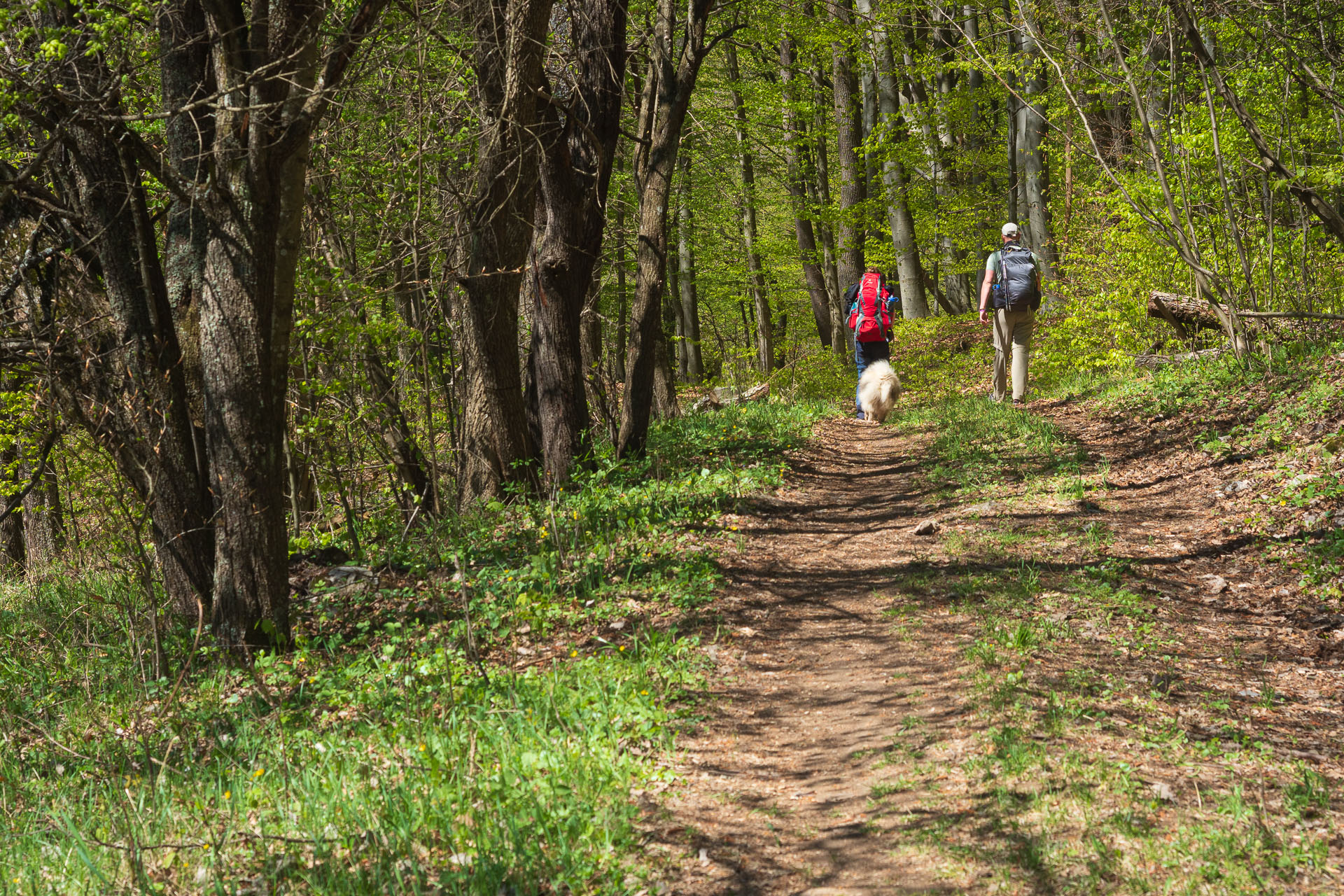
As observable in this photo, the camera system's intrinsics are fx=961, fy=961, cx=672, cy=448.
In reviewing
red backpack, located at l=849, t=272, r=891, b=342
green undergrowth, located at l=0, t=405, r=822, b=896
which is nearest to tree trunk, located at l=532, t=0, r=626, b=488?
green undergrowth, located at l=0, t=405, r=822, b=896

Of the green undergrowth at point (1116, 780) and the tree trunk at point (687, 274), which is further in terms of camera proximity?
the tree trunk at point (687, 274)

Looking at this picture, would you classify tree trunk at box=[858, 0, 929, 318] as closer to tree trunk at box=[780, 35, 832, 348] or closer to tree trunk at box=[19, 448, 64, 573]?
tree trunk at box=[780, 35, 832, 348]

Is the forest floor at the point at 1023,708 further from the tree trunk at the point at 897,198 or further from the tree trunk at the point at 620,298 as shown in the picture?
the tree trunk at the point at 897,198

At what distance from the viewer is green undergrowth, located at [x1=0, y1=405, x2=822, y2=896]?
363 centimetres

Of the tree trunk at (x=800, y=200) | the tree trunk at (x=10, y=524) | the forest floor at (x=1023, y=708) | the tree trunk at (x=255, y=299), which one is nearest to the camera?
the forest floor at (x=1023, y=708)

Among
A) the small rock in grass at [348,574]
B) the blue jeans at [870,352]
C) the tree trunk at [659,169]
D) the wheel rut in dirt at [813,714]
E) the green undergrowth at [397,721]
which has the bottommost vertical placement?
the wheel rut in dirt at [813,714]

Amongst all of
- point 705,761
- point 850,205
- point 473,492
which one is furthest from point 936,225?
point 705,761

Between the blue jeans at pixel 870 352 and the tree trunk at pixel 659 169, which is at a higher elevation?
the tree trunk at pixel 659 169

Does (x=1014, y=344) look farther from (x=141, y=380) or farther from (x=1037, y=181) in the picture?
(x=141, y=380)

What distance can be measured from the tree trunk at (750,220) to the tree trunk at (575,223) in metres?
9.41

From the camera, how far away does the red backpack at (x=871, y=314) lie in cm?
1197

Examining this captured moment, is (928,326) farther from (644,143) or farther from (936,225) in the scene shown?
(644,143)

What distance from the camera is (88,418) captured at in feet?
23.3

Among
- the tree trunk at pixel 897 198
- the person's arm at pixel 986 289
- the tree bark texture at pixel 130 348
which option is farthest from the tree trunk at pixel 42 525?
the tree trunk at pixel 897 198
